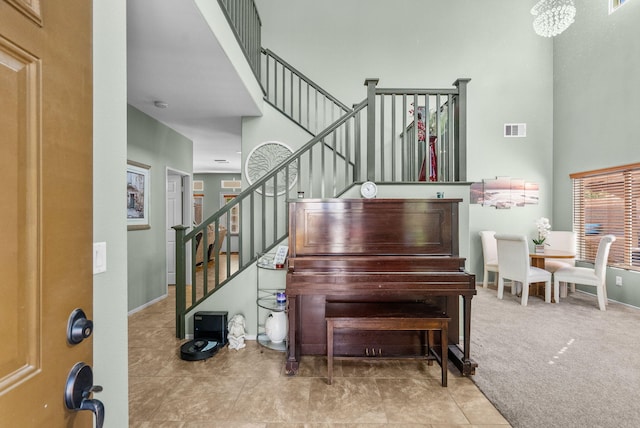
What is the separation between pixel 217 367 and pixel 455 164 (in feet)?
9.29

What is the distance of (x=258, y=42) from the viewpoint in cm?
435

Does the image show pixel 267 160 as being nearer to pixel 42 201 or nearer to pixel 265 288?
pixel 265 288

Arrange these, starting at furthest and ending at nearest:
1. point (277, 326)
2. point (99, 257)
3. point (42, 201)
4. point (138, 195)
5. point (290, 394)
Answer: point (138, 195) → point (277, 326) → point (290, 394) → point (99, 257) → point (42, 201)

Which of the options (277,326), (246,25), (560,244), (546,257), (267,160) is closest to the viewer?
(277,326)

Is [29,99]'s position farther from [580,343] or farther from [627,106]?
[627,106]

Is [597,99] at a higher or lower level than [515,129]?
higher

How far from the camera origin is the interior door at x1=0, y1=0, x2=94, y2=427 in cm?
54

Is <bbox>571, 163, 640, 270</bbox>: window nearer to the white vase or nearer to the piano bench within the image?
the piano bench

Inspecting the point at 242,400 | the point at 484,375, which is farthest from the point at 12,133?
the point at 484,375

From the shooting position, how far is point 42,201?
0.62 meters

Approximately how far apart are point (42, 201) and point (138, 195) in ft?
13.0

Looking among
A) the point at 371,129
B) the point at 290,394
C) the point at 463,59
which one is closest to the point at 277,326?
the point at 290,394

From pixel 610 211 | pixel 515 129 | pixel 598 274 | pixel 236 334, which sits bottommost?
pixel 236 334

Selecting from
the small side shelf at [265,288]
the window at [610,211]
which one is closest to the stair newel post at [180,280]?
the small side shelf at [265,288]
